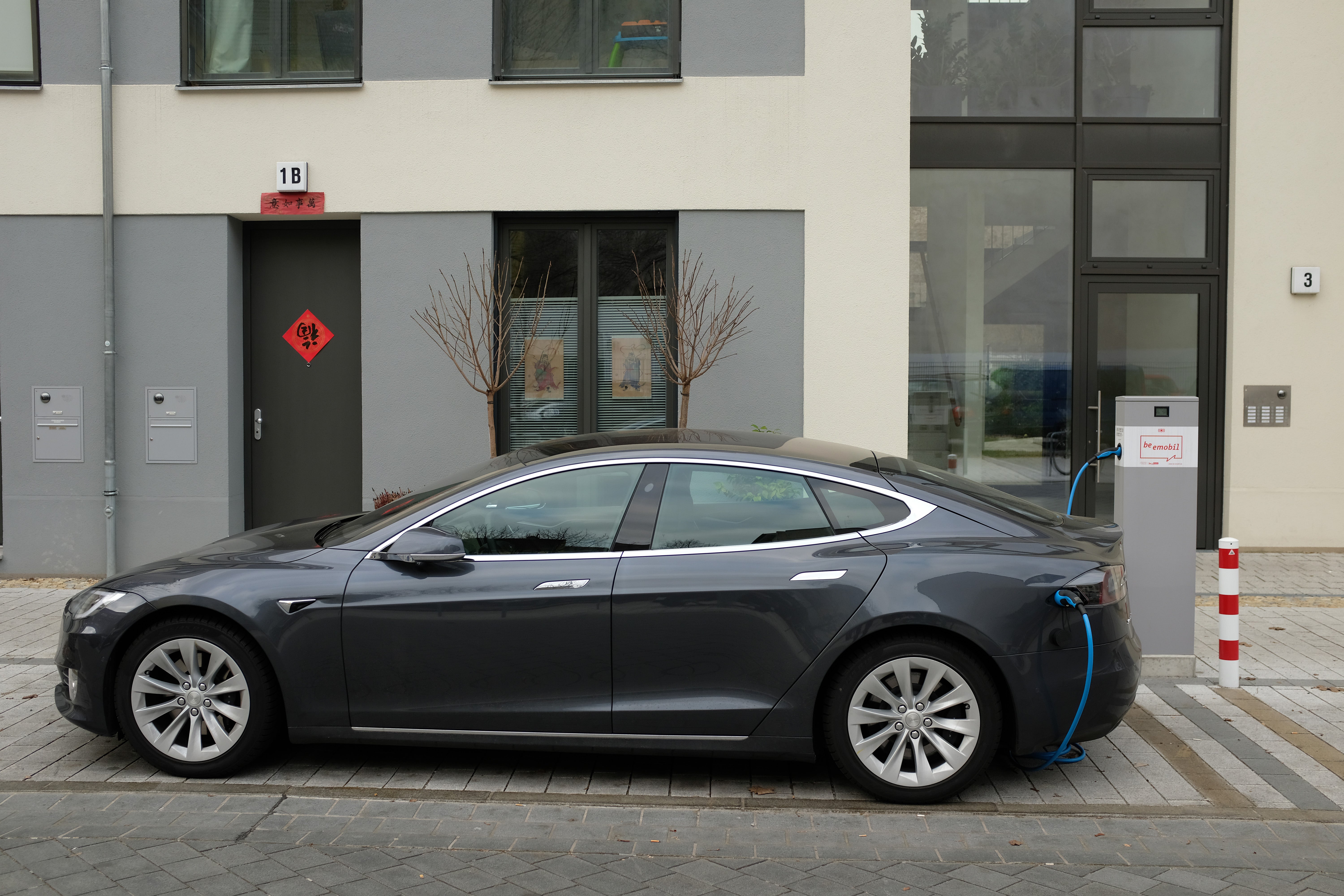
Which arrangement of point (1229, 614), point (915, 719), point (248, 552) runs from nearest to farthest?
1. point (915, 719)
2. point (248, 552)
3. point (1229, 614)

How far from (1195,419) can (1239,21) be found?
19.3 feet

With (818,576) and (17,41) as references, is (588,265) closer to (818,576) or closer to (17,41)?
(17,41)

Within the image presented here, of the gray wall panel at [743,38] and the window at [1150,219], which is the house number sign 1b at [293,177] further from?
the window at [1150,219]

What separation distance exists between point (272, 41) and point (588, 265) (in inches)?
135

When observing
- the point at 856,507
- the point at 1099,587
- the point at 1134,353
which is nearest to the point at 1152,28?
the point at 1134,353

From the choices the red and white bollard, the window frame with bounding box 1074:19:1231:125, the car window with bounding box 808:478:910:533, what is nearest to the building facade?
the window frame with bounding box 1074:19:1231:125

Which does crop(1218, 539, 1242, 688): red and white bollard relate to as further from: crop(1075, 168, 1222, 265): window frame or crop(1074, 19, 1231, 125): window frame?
crop(1074, 19, 1231, 125): window frame

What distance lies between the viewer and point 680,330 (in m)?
9.56

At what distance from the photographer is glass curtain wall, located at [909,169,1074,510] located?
1064 centimetres

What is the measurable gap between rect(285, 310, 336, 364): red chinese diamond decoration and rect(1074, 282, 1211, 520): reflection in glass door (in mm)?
7057

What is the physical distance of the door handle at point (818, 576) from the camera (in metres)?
4.59

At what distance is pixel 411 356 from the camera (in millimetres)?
9859

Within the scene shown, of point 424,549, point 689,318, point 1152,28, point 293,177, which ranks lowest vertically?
point 424,549

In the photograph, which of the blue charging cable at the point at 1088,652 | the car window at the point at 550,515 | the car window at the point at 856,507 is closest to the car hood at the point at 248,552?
the car window at the point at 550,515
